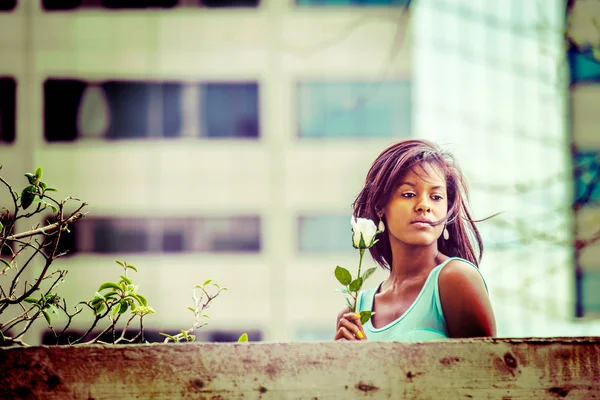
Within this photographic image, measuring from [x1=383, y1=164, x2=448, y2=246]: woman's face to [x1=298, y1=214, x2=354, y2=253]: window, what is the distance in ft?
45.3

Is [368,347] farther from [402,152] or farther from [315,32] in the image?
[315,32]

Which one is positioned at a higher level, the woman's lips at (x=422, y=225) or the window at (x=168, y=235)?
the woman's lips at (x=422, y=225)

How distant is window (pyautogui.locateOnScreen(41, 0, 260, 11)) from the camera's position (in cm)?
1631

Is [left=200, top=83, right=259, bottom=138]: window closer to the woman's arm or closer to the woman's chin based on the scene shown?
the woman's chin

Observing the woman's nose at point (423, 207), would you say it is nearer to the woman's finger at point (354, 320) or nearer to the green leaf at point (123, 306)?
the woman's finger at point (354, 320)

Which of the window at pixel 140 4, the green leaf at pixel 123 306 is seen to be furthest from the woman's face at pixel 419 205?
the window at pixel 140 4

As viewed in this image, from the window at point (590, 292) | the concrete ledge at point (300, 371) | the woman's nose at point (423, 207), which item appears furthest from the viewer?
the window at point (590, 292)

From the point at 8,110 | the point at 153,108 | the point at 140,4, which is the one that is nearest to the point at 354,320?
the point at 153,108

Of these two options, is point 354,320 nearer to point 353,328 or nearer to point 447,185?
point 353,328

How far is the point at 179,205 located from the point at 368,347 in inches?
582

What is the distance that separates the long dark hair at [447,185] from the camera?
1776mm

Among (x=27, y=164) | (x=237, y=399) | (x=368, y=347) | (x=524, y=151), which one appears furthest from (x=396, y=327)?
(x=27, y=164)

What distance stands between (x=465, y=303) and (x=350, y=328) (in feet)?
0.80

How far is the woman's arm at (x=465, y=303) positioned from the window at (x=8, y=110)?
15785mm
